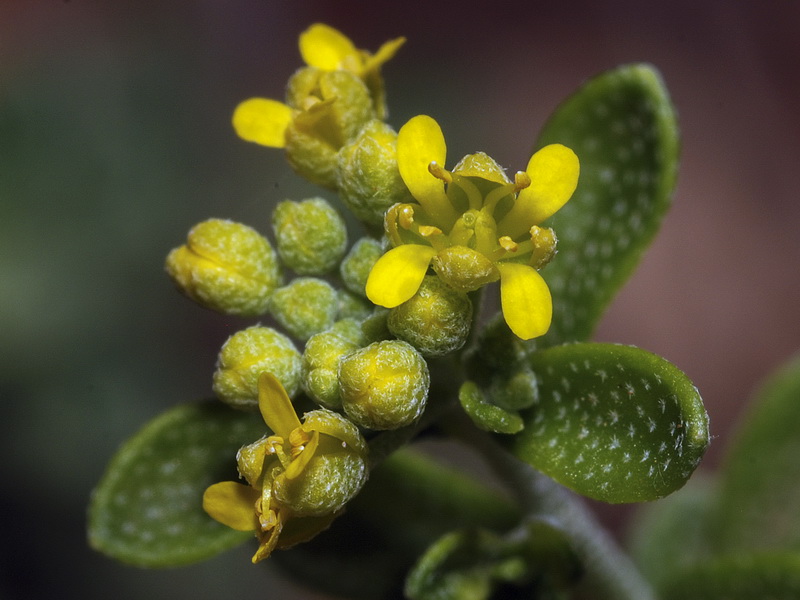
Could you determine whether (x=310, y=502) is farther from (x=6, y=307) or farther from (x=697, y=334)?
(x=697, y=334)

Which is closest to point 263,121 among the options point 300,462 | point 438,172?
point 438,172

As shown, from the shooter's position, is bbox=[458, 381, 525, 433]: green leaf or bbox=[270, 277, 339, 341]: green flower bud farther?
bbox=[270, 277, 339, 341]: green flower bud

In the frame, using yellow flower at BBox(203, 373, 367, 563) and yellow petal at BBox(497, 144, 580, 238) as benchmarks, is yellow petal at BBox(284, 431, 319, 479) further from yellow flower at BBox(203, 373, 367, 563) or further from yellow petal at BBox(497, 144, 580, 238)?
yellow petal at BBox(497, 144, 580, 238)

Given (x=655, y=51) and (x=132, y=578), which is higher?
(x=655, y=51)

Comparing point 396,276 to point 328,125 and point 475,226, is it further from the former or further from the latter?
point 328,125

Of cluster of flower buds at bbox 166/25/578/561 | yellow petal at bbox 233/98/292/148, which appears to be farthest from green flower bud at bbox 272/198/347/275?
yellow petal at bbox 233/98/292/148

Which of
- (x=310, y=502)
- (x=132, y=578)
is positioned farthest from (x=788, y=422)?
(x=132, y=578)

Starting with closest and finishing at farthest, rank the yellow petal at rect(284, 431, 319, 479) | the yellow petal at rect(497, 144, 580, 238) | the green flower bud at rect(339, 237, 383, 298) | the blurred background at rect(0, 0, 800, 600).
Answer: the yellow petal at rect(284, 431, 319, 479), the yellow petal at rect(497, 144, 580, 238), the green flower bud at rect(339, 237, 383, 298), the blurred background at rect(0, 0, 800, 600)
